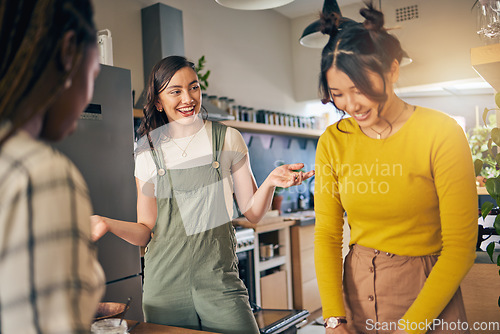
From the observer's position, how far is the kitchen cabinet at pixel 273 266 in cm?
376

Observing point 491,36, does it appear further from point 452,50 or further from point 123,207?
point 452,50

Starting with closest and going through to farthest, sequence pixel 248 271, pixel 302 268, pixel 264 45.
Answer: pixel 248 271 < pixel 302 268 < pixel 264 45

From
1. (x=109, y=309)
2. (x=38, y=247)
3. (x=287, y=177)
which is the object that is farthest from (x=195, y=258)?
(x=38, y=247)

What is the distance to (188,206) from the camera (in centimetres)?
158

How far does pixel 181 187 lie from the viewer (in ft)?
5.29

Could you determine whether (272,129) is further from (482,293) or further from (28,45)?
(28,45)

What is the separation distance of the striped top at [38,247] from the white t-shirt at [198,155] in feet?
3.64

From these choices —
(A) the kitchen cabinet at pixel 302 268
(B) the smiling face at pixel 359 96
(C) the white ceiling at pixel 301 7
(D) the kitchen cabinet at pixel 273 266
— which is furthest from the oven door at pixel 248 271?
(C) the white ceiling at pixel 301 7

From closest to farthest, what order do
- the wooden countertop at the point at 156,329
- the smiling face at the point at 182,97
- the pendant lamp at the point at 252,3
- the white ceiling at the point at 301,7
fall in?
the wooden countertop at the point at 156,329 < the smiling face at the point at 182,97 < the pendant lamp at the point at 252,3 < the white ceiling at the point at 301,7

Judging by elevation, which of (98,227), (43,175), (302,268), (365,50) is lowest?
(302,268)

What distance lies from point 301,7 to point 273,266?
10.5ft

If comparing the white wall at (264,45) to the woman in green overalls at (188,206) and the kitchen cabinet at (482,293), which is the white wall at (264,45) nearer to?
the woman in green overalls at (188,206)

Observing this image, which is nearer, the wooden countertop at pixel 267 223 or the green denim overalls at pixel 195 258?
the green denim overalls at pixel 195 258

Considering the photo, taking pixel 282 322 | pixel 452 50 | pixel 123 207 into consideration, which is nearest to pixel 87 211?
pixel 282 322
